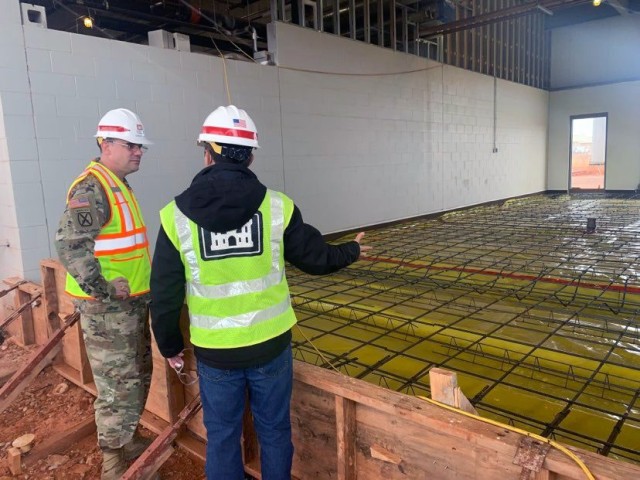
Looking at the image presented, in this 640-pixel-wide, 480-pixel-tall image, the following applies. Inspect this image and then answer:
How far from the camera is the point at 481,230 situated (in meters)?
7.33

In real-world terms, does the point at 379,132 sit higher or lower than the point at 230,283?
higher

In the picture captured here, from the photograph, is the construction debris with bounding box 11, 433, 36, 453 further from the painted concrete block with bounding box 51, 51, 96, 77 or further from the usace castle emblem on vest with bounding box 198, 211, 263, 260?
the painted concrete block with bounding box 51, 51, 96, 77

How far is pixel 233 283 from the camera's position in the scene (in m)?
1.76

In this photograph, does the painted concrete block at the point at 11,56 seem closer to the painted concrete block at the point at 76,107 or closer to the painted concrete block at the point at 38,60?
the painted concrete block at the point at 38,60

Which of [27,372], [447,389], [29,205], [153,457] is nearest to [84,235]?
[153,457]

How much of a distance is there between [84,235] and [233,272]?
2.78ft

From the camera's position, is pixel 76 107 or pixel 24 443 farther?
pixel 76 107

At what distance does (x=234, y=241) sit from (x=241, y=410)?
2.19 feet

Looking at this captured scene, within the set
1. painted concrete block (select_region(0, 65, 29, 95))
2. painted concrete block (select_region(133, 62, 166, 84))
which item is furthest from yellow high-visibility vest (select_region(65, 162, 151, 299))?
painted concrete block (select_region(133, 62, 166, 84))

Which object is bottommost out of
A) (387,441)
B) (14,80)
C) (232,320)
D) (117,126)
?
(387,441)

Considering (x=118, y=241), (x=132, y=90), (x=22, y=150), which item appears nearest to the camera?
(x=118, y=241)

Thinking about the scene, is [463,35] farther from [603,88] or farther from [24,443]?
[24,443]

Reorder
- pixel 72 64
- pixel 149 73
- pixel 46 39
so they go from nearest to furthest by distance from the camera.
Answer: pixel 46 39
pixel 72 64
pixel 149 73

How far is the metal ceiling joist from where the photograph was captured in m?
8.16
